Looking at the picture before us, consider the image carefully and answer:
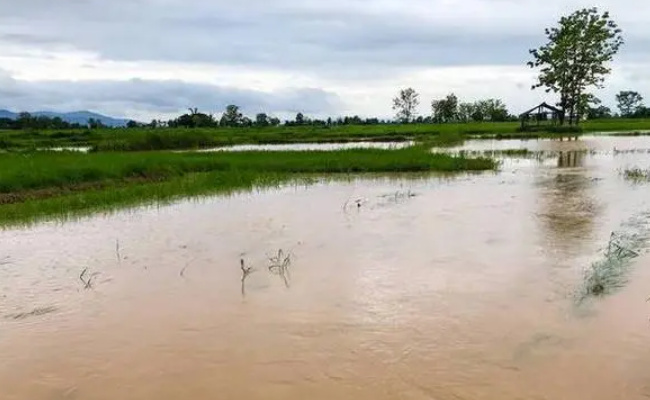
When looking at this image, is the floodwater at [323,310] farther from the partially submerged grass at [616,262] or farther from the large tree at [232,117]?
the large tree at [232,117]

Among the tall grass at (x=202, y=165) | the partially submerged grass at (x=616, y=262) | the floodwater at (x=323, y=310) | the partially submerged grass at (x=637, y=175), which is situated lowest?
the floodwater at (x=323, y=310)

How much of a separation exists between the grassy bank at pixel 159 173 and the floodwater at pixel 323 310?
89.8 inches

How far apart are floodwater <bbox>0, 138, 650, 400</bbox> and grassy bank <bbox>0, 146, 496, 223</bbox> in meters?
2.28

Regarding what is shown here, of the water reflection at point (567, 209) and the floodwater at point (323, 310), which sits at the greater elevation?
the water reflection at point (567, 209)

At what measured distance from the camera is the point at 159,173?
15516mm

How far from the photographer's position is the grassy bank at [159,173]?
11258 millimetres

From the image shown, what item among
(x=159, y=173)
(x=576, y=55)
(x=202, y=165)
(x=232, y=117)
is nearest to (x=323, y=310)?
(x=159, y=173)

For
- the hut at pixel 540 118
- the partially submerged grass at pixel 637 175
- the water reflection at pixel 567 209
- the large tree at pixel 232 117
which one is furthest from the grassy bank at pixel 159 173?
the large tree at pixel 232 117

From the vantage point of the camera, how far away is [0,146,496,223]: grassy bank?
36.9ft

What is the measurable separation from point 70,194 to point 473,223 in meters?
8.02

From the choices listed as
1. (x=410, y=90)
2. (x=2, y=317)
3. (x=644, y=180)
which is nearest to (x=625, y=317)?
(x=2, y=317)

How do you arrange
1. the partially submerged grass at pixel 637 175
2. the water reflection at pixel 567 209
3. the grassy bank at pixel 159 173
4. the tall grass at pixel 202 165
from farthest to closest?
the partially submerged grass at pixel 637 175, the tall grass at pixel 202 165, the grassy bank at pixel 159 173, the water reflection at pixel 567 209

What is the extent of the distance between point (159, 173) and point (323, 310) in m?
11.5

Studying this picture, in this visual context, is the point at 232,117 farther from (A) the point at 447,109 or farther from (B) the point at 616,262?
(B) the point at 616,262
